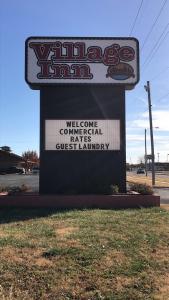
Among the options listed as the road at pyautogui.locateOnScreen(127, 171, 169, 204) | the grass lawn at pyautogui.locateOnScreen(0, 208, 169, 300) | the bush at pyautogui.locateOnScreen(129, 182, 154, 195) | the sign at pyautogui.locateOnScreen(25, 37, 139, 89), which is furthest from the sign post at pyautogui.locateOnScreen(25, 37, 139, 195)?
the grass lawn at pyautogui.locateOnScreen(0, 208, 169, 300)

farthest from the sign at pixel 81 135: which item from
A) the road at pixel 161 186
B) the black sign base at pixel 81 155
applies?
the road at pixel 161 186

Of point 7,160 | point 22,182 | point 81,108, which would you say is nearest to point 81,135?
point 81,108

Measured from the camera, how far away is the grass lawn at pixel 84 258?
7574 mm

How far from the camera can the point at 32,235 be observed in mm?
10922

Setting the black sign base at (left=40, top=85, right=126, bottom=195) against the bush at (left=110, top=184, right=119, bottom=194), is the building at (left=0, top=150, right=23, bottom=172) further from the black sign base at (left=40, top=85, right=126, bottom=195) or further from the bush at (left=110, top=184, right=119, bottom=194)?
the bush at (left=110, top=184, right=119, bottom=194)

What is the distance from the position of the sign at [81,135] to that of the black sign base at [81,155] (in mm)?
158

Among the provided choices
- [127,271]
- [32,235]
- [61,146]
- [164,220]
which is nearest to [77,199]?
[61,146]

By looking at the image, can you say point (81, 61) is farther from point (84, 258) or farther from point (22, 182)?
point (22, 182)

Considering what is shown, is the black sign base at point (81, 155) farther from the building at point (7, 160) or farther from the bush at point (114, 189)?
the building at point (7, 160)

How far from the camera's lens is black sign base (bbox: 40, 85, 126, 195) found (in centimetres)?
1819

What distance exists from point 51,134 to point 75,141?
96 centimetres

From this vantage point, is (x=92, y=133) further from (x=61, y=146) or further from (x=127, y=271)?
(x=127, y=271)

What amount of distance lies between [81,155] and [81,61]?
143 inches

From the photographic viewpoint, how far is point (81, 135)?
18.2 metres
